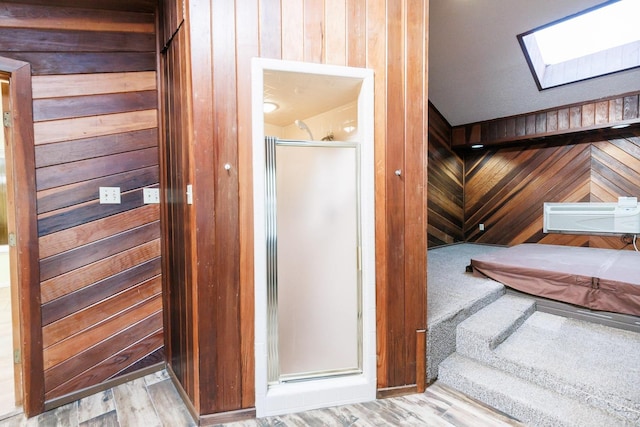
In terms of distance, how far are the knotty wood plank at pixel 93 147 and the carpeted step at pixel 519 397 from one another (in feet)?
8.48

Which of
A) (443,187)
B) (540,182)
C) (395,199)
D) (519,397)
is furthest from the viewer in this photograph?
(443,187)

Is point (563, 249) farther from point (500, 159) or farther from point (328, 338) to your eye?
point (328, 338)

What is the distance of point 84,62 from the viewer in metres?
1.89

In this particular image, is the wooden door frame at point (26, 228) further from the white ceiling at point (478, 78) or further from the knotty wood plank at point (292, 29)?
the knotty wood plank at point (292, 29)

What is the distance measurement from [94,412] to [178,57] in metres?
2.12

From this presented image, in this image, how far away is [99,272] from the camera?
6.42 ft

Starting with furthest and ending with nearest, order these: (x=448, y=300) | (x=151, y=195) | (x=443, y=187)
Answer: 1. (x=443, y=187)
2. (x=448, y=300)
3. (x=151, y=195)

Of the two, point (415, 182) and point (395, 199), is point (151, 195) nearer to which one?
point (395, 199)

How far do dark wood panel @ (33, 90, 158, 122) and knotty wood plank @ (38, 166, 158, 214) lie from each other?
41cm

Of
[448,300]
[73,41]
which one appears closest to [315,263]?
[448,300]

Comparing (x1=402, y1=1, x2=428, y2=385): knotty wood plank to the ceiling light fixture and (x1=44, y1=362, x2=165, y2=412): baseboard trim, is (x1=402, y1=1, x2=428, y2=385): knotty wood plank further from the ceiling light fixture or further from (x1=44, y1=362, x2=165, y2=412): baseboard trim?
(x1=44, y1=362, x2=165, y2=412): baseboard trim

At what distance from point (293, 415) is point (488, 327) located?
151 cm

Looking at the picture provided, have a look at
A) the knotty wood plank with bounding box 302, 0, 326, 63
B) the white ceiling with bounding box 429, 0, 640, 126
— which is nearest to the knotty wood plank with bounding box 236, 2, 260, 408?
the knotty wood plank with bounding box 302, 0, 326, 63

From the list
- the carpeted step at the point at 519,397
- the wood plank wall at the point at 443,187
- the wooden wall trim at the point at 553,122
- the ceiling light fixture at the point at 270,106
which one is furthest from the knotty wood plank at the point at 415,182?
the wooden wall trim at the point at 553,122
